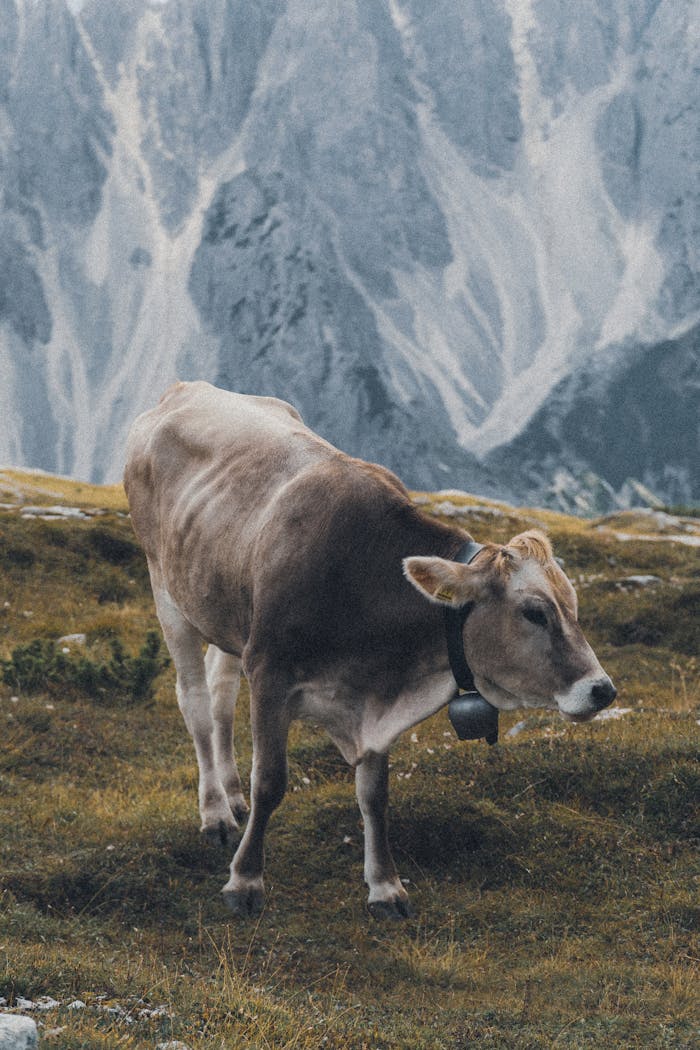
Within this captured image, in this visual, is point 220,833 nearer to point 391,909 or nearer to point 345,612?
point 391,909

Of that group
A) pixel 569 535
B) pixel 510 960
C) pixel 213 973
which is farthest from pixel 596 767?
pixel 569 535

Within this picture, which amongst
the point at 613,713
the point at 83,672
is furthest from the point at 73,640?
the point at 613,713

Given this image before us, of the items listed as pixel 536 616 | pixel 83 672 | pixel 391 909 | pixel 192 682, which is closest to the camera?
pixel 536 616

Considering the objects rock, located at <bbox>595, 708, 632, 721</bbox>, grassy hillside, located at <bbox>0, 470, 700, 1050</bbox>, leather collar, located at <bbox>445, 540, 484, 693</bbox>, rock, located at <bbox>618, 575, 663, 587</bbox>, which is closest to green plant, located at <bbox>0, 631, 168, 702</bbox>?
grassy hillside, located at <bbox>0, 470, 700, 1050</bbox>

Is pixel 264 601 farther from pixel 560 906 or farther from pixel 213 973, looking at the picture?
pixel 560 906

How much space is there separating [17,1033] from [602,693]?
4287 mm

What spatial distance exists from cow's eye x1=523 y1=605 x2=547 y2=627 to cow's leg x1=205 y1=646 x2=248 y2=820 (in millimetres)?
4248

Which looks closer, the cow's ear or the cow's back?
the cow's ear

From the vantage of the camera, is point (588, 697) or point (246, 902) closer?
point (588, 697)

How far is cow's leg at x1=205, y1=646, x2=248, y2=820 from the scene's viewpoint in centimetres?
1142

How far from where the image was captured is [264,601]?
907 cm

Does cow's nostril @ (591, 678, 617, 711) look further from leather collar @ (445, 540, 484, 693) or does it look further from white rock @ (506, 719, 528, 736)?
white rock @ (506, 719, 528, 736)

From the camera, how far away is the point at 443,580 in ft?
26.7

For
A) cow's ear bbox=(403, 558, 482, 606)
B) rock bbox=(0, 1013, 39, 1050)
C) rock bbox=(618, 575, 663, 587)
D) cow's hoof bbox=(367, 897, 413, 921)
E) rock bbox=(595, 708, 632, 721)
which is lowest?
rock bbox=(618, 575, 663, 587)
